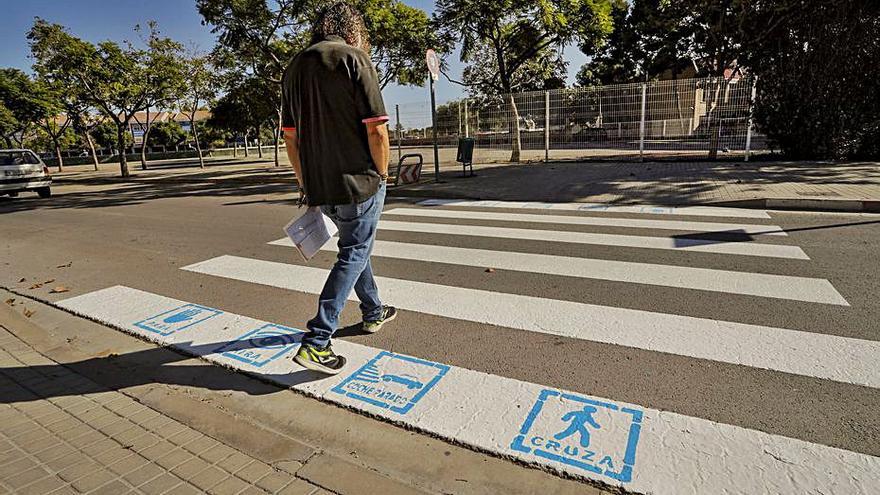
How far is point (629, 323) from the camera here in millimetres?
3562

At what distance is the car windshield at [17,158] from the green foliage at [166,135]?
55.8m

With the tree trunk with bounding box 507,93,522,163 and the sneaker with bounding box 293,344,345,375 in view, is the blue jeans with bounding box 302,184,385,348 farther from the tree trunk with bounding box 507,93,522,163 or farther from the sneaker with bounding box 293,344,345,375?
the tree trunk with bounding box 507,93,522,163

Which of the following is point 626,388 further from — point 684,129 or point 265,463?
point 684,129

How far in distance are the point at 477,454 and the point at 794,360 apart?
209cm

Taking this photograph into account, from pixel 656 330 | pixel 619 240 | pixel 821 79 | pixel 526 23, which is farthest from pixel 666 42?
pixel 656 330

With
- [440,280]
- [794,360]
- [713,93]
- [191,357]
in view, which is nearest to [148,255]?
[191,357]

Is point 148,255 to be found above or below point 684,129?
below

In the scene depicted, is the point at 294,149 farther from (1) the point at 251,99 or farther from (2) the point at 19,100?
(2) the point at 19,100

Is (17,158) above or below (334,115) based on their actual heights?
above

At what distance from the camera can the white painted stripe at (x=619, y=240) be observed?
522cm

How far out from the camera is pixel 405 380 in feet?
9.58

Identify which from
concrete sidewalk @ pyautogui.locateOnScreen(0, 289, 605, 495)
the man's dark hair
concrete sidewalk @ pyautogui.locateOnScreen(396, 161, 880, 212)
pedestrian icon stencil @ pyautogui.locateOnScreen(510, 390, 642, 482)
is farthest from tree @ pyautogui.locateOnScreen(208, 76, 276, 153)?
pedestrian icon stencil @ pyautogui.locateOnScreen(510, 390, 642, 482)

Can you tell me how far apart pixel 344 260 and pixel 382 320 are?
35.6 inches

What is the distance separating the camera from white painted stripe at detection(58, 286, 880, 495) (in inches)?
79.4
